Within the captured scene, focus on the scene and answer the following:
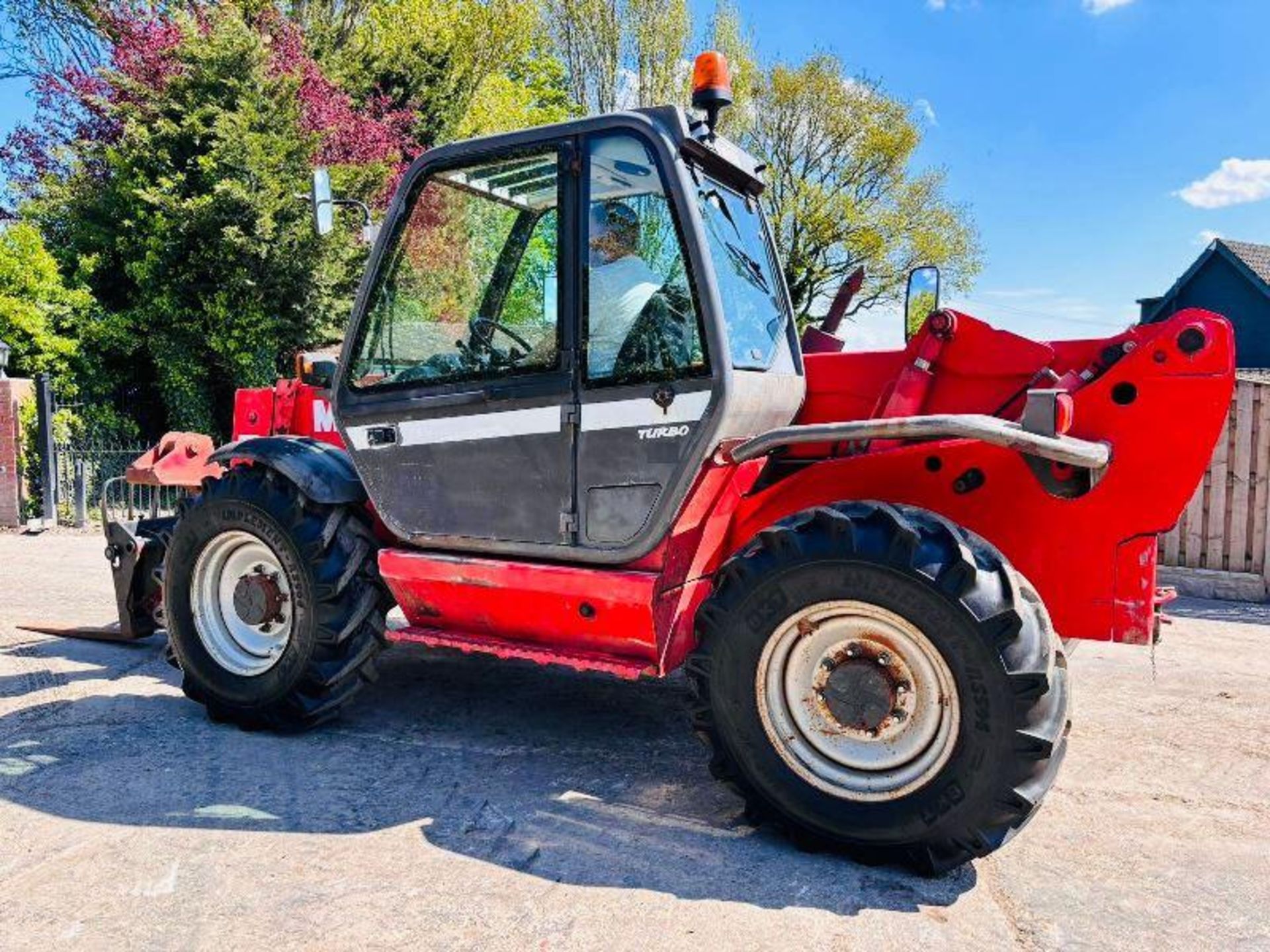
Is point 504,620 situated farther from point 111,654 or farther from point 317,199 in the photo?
point 111,654

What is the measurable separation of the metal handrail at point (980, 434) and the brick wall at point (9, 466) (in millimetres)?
11496

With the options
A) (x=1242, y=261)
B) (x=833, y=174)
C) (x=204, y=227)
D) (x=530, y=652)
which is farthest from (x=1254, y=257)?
(x=530, y=652)

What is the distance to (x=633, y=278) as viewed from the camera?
3412 millimetres

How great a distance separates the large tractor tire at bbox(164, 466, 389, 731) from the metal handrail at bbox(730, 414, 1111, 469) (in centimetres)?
198

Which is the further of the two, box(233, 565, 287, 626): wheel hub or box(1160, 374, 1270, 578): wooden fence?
box(1160, 374, 1270, 578): wooden fence

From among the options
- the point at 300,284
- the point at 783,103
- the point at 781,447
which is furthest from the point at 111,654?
the point at 783,103

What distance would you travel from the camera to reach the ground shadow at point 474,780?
2.87m

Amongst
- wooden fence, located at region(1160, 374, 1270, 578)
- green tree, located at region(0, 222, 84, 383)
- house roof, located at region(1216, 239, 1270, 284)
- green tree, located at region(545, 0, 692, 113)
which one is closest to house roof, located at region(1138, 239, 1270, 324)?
house roof, located at region(1216, 239, 1270, 284)

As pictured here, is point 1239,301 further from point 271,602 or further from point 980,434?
point 271,602

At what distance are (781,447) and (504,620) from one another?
4.23ft

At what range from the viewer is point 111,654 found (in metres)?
5.30

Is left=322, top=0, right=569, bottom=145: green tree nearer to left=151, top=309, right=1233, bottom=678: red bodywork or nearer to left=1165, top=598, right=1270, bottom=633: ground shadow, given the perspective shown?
left=1165, top=598, right=1270, bottom=633: ground shadow

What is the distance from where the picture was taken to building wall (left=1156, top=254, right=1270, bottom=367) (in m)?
28.7

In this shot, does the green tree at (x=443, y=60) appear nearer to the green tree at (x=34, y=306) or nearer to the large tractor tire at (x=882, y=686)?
the green tree at (x=34, y=306)
